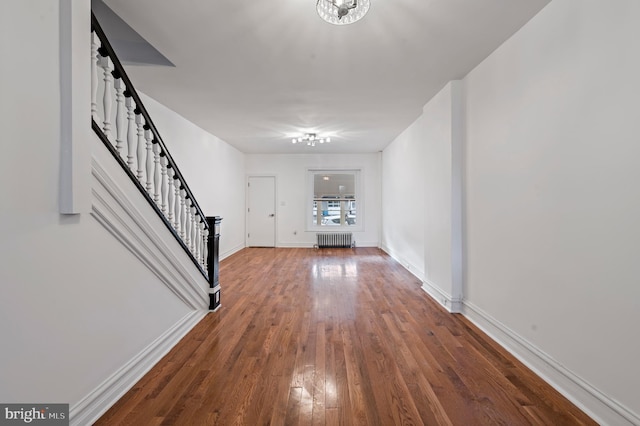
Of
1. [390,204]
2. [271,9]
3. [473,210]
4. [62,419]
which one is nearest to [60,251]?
[62,419]

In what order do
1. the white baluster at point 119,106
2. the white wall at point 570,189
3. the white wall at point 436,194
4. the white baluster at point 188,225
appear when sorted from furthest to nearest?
1. the white wall at point 436,194
2. the white baluster at point 188,225
3. the white baluster at point 119,106
4. the white wall at point 570,189

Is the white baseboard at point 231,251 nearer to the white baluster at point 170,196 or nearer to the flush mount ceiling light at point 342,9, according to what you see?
the white baluster at point 170,196

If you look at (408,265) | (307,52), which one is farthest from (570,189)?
(408,265)

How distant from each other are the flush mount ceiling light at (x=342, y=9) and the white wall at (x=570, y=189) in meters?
1.32

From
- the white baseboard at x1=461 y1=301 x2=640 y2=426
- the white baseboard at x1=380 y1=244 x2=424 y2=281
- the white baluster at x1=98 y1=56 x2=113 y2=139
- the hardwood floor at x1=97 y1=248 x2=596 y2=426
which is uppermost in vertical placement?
the white baluster at x1=98 y1=56 x2=113 y2=139

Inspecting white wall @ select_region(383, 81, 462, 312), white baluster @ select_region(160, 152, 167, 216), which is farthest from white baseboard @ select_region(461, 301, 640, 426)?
white baluster @ select_region(160, 152, 167, 216)

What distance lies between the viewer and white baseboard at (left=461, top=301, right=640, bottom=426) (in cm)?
146

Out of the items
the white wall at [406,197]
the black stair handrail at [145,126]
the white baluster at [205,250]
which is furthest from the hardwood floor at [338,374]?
the white wall at [406,197]

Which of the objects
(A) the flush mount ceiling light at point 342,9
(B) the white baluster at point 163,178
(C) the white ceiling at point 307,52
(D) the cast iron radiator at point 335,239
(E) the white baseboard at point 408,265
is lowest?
(E) the white baseboard at point 408,265

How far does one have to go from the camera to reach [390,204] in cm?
652
